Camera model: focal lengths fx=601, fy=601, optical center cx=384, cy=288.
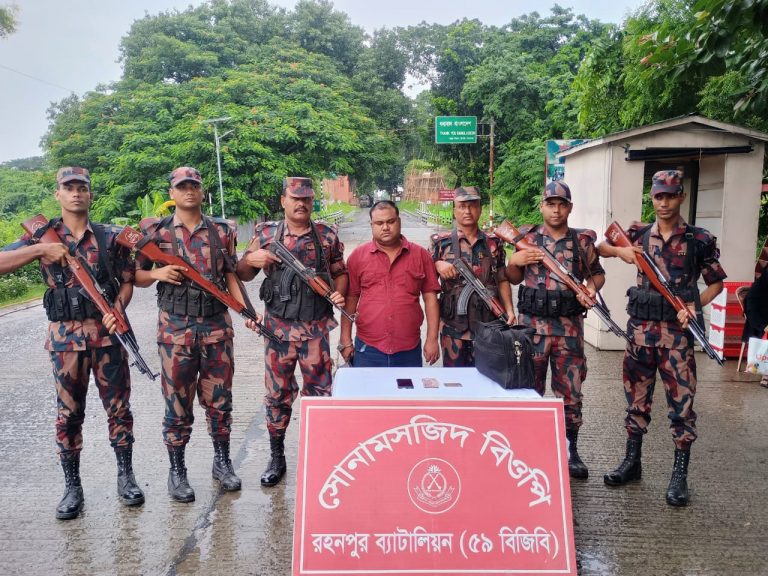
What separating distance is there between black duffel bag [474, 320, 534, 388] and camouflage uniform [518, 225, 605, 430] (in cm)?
93

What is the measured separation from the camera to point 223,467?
385 centimetres

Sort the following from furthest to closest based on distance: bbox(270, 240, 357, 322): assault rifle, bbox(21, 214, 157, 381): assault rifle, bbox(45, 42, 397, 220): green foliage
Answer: bbox(45, 42, 397, 220): green foliage < bbox(270, 240, 357, 322): assault rifle < bbox(21, 214, 157, 381): assault rifle

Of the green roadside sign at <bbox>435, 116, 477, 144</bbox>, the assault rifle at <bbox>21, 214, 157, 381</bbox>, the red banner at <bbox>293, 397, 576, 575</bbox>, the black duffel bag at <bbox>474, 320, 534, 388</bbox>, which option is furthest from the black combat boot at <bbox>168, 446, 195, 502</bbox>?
the green roadside sign at <bbox>435, 116, 477, 144</bbox>

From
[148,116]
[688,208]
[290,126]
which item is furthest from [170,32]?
[688,208]

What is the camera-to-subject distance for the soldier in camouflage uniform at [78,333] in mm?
3414

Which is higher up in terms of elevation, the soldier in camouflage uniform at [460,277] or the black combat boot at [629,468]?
the soldier in camouflage uniform at [460,277]

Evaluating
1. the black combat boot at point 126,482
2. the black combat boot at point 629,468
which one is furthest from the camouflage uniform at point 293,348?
the black combat boot at point 629,468

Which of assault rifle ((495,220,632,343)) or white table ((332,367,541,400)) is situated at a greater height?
assault rifle ((495,220,632,343))

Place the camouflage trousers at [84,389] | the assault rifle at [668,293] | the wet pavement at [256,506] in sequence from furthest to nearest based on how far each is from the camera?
the assault rifle at [668,293], the camouflage trousers at [84,389], the wet pavement at [256,506]

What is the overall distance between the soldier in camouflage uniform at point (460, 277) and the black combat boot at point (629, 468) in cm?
110

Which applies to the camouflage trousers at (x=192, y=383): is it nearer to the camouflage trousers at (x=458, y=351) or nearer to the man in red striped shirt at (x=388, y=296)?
the man in red striped shirt at (x=388, y=296)

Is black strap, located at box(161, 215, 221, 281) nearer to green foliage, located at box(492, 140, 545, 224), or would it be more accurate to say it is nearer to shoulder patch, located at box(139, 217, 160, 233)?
shoulder patch, located at box(139, 217, 160, 233)

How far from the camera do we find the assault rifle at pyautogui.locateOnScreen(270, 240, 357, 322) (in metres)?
3.68

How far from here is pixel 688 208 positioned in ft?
25.5
